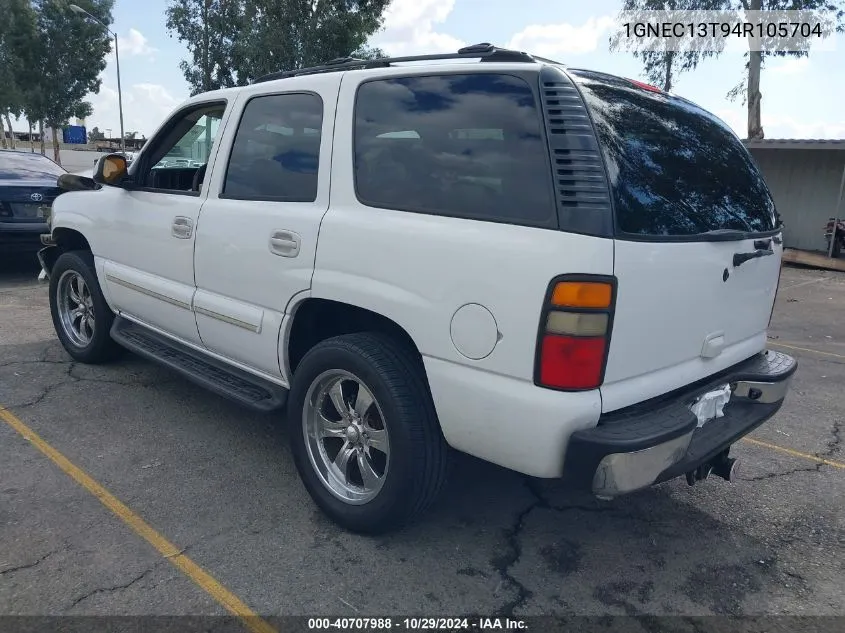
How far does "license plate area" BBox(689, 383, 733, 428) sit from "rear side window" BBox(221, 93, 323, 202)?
189 cm

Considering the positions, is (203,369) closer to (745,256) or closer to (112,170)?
(112,170)

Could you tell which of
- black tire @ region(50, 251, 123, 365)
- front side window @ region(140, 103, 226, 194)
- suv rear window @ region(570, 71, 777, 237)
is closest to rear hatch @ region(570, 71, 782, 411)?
suv rear window @ region(570, 71, 777, 237)

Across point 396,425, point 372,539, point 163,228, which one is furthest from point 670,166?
point 163,228

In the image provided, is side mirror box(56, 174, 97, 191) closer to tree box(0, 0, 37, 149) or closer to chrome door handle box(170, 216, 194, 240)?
chrome door handle box(170, 216, 194, 240)

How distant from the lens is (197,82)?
2752 cm

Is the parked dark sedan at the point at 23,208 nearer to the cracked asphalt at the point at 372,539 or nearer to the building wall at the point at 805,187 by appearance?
the cracked asphalt at the point at 372,539

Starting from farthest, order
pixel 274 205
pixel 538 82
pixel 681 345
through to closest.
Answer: pixel 274 205, pixel 681 345, pixel 538 82

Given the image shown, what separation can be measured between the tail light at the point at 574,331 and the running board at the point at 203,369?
1.53 meters

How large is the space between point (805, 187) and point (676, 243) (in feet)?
52.1

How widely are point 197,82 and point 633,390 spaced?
93.9 feet

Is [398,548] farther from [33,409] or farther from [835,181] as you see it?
[835,181]

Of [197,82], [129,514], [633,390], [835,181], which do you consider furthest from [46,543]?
[197,82]

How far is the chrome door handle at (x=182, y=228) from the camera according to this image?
3725mm

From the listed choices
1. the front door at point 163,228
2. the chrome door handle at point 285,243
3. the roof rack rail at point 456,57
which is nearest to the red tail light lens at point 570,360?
the roof rack rail at point 456,57
